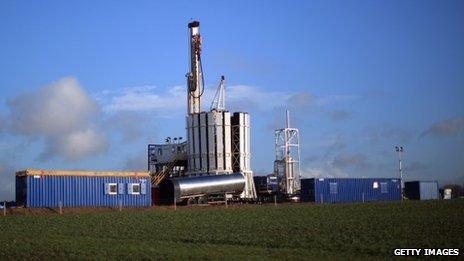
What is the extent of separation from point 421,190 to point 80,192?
172ft

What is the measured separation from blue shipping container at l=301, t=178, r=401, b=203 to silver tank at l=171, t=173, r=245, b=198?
9.82m

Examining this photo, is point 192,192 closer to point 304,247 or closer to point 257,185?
point 257,185

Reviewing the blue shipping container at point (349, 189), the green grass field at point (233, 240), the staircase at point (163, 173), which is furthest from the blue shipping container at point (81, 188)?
the green grass field at point (233, 240)

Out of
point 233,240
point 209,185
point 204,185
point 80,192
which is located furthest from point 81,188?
point 233,240

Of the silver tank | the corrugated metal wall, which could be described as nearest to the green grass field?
the corrugated metal wall

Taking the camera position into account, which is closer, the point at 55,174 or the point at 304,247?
the point at 304,247

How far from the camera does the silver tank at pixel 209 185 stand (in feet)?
187

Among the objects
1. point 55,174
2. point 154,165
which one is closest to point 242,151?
point 154,165

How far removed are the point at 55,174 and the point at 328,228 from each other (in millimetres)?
31762

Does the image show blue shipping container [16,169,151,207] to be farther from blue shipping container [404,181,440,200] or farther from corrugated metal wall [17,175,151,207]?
blue shipping container [404,181,440,200]

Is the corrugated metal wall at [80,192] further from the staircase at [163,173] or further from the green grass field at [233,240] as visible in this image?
the green grass field at [233,240]

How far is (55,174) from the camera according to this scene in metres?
50.7

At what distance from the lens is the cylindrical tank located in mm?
56969

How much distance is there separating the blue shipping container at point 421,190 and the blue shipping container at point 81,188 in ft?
145
